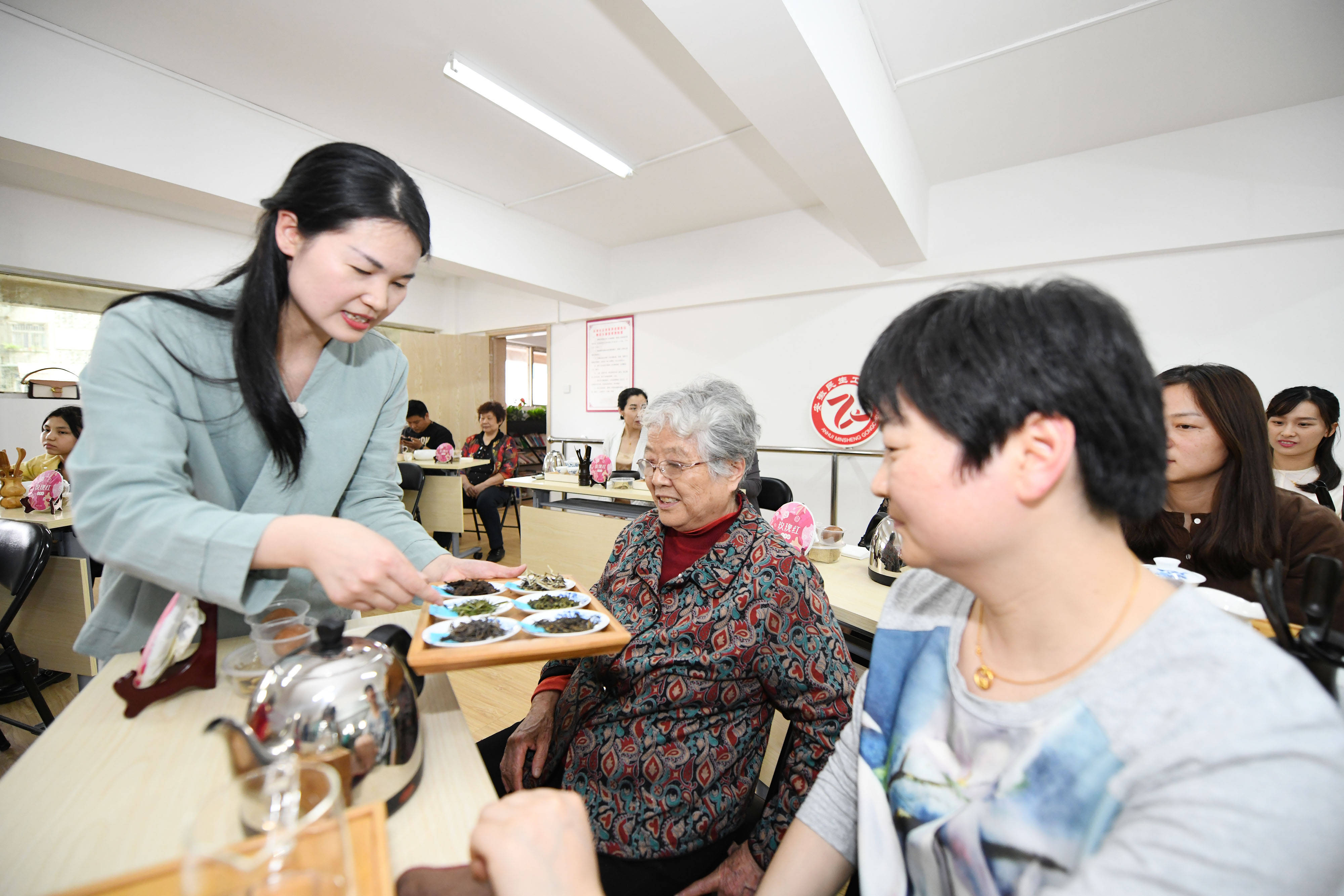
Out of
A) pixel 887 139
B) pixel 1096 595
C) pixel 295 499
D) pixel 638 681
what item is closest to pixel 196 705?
pixel 295 499

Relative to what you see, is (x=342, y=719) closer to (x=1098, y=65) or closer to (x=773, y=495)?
(x=773, y=495)

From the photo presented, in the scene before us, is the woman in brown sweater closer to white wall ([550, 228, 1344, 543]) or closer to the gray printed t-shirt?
white wall ([550, 228, 1344, 543])

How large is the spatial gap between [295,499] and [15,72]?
12.3 feet

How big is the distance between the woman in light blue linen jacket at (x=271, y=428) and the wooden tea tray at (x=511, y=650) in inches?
3.7

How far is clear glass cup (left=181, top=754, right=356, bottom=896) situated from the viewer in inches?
15.0

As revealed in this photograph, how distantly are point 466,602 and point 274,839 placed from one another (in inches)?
28.0

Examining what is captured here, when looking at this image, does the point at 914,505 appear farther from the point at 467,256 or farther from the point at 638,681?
the point at 467,256

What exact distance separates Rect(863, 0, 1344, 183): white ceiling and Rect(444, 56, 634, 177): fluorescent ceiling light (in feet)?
6.56

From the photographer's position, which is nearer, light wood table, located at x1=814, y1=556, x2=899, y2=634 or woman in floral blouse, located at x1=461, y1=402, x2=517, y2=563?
light wood table, located at x1=814, y1=556, x2=899, y2=634

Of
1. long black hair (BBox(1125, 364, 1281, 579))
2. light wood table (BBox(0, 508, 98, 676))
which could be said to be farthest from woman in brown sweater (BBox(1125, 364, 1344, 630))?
light wood table (BBox(0, 508, 98, 676))

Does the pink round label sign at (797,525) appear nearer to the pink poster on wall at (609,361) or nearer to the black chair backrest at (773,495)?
the black chair backrest at (773,495)

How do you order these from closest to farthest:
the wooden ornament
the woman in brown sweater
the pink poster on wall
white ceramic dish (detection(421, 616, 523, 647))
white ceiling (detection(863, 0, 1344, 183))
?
white ceramic dish (detection(421, 616, 523, 647))
the woman in brown sweater
white ceiling (detection(863, 0, 1344, 183))
the wooden ornament
the pink poster on wall

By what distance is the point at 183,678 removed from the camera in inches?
34.0

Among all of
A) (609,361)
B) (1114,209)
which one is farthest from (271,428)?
(609,361)
